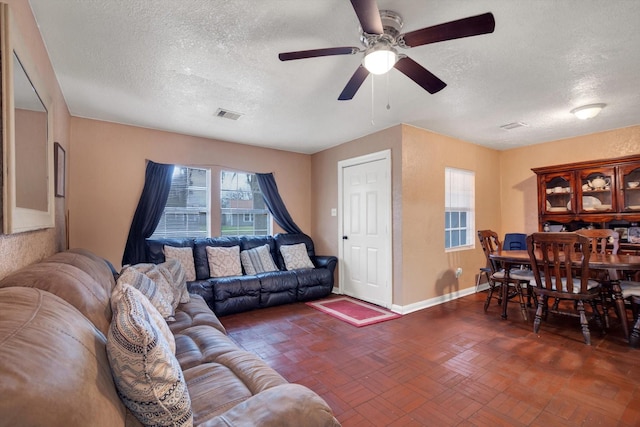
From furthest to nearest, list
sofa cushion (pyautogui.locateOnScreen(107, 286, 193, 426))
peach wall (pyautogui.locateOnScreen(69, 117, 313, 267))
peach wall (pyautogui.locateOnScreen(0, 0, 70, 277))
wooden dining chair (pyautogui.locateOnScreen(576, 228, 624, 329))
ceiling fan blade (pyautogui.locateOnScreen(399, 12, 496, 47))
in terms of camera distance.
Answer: peach wall (pyautogui.locateOnScreen(69, 117, 313, 267))
wooden dining chair (pyautogui.locateOnScreen(576, 228, 624, 329))
ceiling fan blade (pyautogui.locateOnScreen(399, 12, 496, 47))
peach wall (pyautogui.locateOnScreen(0, 0, 70, 277))
sofa cushion (pyautogui.locateOnScreen(107, 286, 193, 426))

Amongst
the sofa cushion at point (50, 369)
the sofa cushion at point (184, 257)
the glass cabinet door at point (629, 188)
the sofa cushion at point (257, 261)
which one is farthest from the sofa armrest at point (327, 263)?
the glass cabinet door at point (629, 188)

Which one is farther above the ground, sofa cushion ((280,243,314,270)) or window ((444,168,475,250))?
window ((444,168,475,250))

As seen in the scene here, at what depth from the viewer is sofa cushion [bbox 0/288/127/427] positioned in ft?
1.70

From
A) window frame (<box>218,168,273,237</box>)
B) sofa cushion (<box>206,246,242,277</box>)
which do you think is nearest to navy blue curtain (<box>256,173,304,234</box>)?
window frame (<box>218,168,273,237</box>)

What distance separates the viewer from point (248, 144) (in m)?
4.66

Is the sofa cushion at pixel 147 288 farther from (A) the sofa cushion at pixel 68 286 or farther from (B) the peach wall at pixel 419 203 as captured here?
(B) the peach wall at pixel 419 203

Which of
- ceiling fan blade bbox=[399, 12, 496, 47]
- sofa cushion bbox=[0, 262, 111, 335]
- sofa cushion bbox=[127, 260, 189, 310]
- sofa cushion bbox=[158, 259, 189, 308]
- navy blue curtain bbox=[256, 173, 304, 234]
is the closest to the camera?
sofa cushion bbox=[0, 262, 111, 335]

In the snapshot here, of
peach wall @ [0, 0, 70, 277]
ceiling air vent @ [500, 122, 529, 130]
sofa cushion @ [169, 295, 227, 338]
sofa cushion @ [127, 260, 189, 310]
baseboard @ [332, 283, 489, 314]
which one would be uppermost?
ceiling air vent @ [500, 122, 529, 130]

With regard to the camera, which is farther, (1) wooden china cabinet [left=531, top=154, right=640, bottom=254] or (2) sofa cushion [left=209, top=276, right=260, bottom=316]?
(1) wooden china cabinet [left=531, top=154, right=640, bottom=254]

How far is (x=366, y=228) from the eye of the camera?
4219 mm

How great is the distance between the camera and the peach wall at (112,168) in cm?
342

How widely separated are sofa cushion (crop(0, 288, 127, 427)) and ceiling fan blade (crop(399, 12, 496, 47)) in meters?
1.89

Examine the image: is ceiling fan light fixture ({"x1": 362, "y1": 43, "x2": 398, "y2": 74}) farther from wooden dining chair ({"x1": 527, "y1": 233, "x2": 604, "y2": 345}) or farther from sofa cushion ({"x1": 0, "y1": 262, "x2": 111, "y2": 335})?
wooden dining chair ({"x1": 527, "y1": 233, "x2": 604, "y2": 345})

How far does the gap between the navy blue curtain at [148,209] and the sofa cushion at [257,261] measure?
1.25 meters
